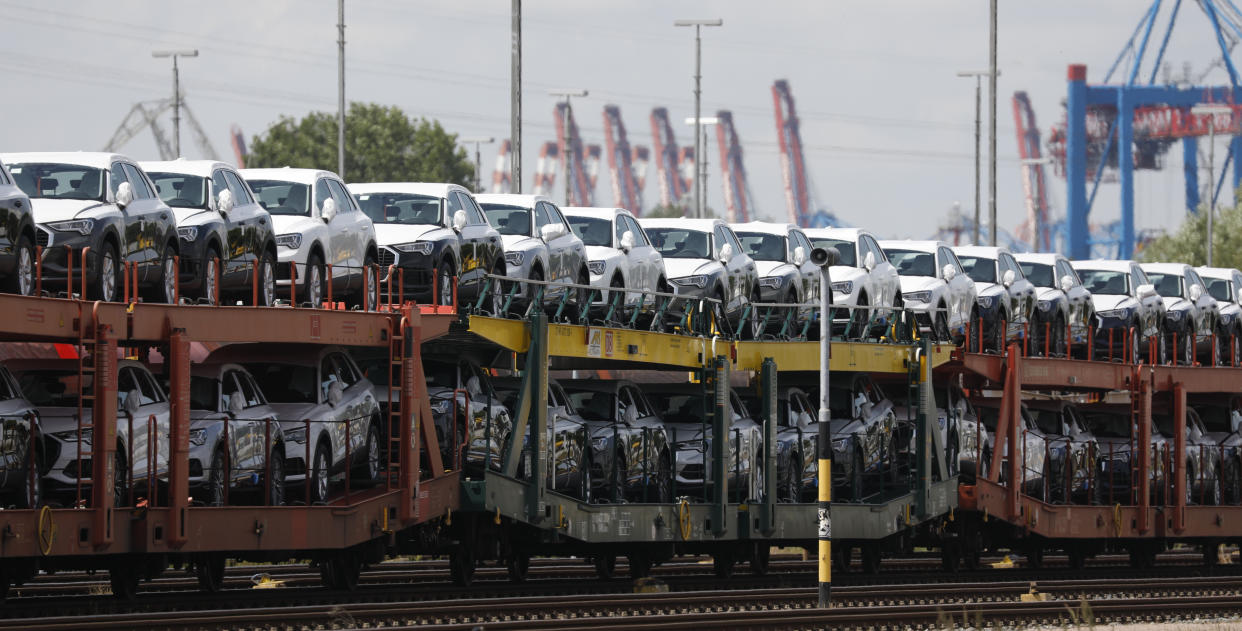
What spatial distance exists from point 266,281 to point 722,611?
532 centimetres

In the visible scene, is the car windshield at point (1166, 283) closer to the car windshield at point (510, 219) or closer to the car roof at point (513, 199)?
the car roof at point (513, 199)

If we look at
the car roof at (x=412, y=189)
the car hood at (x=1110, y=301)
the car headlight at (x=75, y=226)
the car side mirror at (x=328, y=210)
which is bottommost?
the car hood at (x=1110, y=301)

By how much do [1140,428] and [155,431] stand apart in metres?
17.9

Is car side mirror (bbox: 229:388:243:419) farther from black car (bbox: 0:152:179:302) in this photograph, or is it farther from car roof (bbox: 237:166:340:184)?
car roof (bbox: 237:166:340:184)

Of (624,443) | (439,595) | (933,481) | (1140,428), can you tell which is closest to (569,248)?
(624,443)

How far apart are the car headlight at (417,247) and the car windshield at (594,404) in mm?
2799

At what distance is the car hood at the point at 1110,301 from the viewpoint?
36.0 metres

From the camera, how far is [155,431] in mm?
18250

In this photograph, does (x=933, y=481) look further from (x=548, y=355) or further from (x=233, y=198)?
(x=233, y=198)

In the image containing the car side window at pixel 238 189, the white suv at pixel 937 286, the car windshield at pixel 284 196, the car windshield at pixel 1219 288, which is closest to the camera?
the car side window at pixel 238 189

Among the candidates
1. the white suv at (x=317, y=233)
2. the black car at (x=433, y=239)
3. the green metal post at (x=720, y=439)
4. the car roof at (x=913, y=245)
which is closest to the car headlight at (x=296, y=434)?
the white suv at (x=317, y=233)

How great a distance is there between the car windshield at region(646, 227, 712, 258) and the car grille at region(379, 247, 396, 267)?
6101mm

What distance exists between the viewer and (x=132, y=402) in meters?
18.2

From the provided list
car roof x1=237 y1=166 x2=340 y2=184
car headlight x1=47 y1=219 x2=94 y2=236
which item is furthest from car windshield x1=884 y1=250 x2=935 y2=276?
car headlight x1=47 y1=219 x2=94 y2=236
